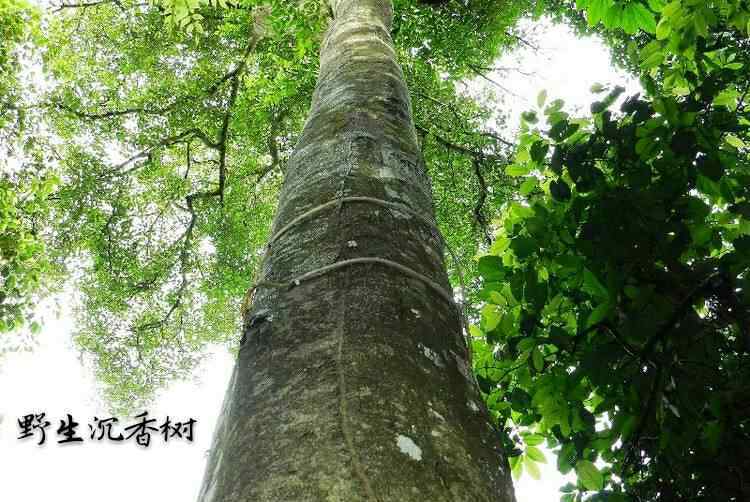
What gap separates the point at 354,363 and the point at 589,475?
124cm

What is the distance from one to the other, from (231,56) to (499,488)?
412 inches

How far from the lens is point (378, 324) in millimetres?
1273

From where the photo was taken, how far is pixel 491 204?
9312 millimetres

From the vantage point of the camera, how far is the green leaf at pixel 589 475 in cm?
194

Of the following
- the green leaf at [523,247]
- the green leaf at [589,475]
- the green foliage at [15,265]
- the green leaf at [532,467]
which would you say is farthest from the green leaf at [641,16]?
the green foliage at [15,265]

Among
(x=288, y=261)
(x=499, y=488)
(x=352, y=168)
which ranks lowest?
(x=499, y=488)

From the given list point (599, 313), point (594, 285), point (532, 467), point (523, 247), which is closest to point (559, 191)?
point (523, 247)

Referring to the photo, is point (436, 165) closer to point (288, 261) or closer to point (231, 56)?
point (231, 56)

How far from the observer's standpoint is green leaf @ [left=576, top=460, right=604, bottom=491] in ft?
6.35

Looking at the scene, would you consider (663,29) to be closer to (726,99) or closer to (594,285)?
(726,99)

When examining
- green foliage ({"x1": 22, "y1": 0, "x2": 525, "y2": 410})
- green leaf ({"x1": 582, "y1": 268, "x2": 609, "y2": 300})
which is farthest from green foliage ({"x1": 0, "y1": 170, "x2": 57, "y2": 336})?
green leaf ({"x1": 582, "y1": 268, "x2": 609, "y2": 300})

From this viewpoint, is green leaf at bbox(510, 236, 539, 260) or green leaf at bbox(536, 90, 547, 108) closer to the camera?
green leaf at bbox(510, 236, 539, 260)

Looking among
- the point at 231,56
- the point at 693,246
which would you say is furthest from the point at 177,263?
the point at 693,246

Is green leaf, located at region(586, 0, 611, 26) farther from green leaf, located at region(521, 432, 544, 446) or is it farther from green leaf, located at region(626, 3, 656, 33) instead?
green leaf, located at region(521, 432, 544, 446)
